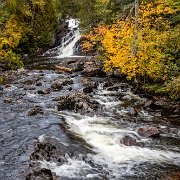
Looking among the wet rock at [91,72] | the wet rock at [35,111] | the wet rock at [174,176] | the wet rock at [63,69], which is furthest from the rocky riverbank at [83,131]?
the wet rock at [63,69]

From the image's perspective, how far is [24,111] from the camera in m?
16.8

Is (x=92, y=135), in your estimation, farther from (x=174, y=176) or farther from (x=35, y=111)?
(x=174, y=176)

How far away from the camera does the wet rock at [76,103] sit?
17.7m

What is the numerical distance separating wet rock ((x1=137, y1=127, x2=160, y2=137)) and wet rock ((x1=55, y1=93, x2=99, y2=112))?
414 cm

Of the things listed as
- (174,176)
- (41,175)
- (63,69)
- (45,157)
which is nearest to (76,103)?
(45,157)

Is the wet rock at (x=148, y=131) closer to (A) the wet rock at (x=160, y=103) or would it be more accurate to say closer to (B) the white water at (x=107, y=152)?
(B) the white water at (x=107, y=152)

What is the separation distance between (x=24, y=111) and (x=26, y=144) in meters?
4.82

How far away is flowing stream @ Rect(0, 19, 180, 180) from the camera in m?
10.7

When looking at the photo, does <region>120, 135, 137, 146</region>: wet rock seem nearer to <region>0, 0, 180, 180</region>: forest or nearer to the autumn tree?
<region>0, 0, 180, 180</region>: forest

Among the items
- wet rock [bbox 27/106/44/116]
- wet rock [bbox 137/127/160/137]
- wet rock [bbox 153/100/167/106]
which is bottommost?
wet rock [bbox 137/127/160/137]

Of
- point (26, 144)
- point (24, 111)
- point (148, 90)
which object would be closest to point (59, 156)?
point (26, 144)

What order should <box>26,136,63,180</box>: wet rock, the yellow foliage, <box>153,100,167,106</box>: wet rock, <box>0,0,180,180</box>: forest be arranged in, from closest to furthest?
<box>26,136,63,180</box>: wet rock, <box>0,0,180,180</box>: forest, <box>153,100,167,106</box>: wet rock, the yellow foliage

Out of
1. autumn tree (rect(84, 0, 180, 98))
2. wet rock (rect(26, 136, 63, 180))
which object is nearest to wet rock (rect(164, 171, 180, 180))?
wet rock (rect(26, 136, 63, 180))

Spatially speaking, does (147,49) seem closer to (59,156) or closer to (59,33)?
(59,156)
